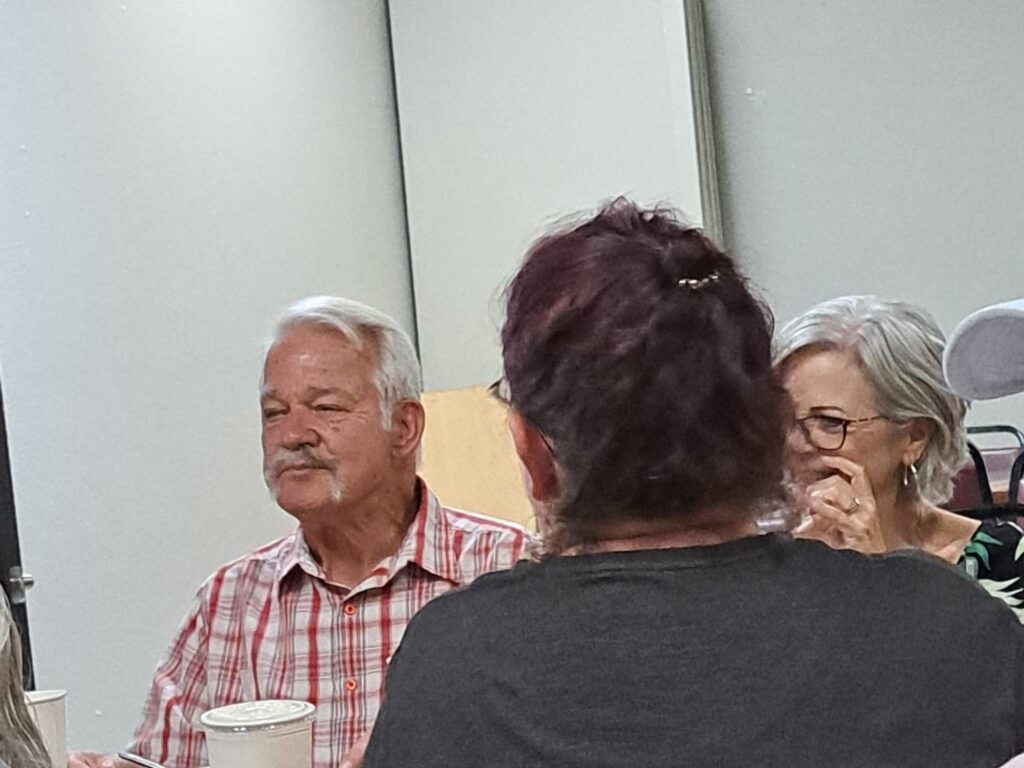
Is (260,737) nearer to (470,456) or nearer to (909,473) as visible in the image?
(909,473)

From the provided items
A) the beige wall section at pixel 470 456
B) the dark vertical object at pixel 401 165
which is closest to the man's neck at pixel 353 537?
the beige wall section at pixel 470 456

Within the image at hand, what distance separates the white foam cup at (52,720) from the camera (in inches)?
52.8

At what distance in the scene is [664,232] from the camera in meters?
1.03

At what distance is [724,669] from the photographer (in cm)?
93

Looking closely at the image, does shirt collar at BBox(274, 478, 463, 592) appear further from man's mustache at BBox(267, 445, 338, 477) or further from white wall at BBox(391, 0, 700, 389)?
white wall at BBox(391, 0, 700, 389)

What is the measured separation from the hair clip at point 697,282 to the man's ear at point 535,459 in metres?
0.16

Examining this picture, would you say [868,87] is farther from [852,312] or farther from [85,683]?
[85,683]

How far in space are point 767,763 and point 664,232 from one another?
0.40 meters

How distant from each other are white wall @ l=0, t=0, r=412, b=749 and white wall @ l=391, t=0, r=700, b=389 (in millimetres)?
433

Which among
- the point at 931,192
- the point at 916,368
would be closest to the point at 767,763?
the point at 916,368

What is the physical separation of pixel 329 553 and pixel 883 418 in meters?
0.83

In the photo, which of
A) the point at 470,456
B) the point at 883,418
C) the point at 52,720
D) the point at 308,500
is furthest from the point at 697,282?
the point at 470,456

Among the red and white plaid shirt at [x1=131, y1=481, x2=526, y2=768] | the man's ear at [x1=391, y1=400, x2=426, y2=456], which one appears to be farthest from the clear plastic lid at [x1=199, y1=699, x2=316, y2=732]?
the man's ear at [x1=391, y1=400, x2=426, y2=456]

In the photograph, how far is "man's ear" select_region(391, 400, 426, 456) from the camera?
2033mm
